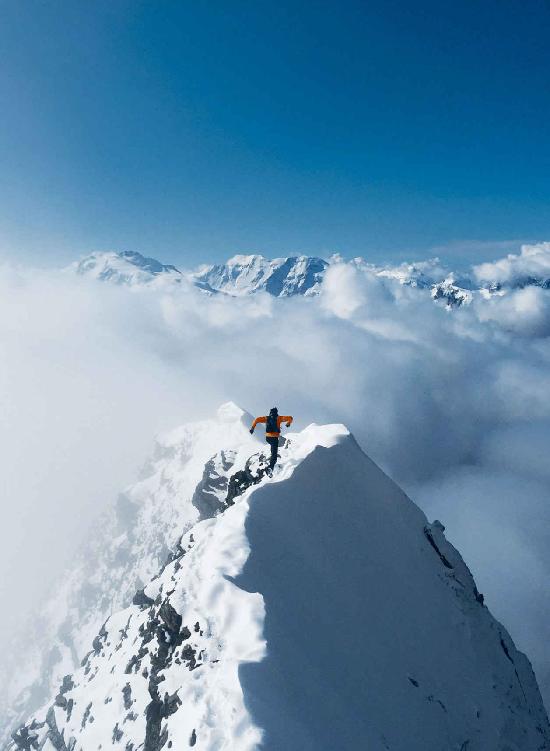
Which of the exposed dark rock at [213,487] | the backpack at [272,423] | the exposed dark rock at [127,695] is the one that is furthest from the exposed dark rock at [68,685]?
the backpack at [272,423]

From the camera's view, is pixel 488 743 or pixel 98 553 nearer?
pixel 488 743

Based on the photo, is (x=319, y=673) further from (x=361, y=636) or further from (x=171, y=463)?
(x=171, y=463)

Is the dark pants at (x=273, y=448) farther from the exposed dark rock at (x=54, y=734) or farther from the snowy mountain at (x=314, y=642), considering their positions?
the exposed dark rock at (x=54, y=734)

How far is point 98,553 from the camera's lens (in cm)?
18675

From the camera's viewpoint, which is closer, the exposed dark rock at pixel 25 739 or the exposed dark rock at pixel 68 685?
the exposed dark rock at pixel 25 739

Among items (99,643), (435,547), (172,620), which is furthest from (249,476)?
(99,643)

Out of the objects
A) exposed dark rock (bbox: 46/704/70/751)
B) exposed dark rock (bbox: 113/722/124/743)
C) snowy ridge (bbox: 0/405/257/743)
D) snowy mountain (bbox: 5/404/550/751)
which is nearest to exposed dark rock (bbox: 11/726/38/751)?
exposed dark rock (bbox: 46/704/70/751)

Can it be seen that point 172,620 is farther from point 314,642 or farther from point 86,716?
point 86,716

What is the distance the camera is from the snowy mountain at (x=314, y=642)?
16.8 meters

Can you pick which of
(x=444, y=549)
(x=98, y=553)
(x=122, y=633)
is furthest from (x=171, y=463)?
(x=444, y=549)

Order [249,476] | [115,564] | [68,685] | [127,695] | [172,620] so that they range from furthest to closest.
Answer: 1. [115,564]
2. [68,685]
3. [249,476]
4. [127,695]
5. [172,620]

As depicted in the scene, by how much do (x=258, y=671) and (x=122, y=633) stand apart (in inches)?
1357

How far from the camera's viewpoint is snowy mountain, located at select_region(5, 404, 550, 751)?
55.2 ft

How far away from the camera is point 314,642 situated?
20.3 meters
